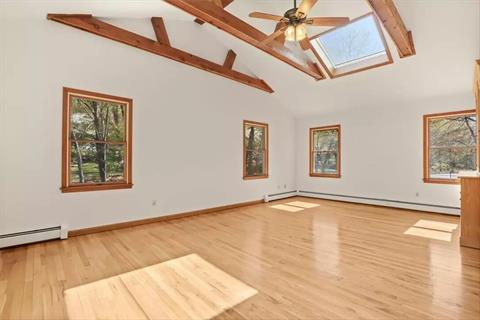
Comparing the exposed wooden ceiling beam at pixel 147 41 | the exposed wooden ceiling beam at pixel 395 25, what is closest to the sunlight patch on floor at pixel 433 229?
the exposed wooden ceiling beam at pixel 395 25

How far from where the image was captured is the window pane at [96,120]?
3.70 meters

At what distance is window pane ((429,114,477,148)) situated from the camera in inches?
187

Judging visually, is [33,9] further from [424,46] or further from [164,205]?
[424,46]

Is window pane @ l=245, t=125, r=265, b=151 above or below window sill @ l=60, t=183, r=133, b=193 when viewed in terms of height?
above

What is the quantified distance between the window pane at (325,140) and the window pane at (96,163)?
17.2 ft

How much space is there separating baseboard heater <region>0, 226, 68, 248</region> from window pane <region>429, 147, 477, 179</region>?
6841mm

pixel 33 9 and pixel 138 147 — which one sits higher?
pixel 33 9

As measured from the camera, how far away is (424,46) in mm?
3969

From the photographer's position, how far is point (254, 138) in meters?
6.41

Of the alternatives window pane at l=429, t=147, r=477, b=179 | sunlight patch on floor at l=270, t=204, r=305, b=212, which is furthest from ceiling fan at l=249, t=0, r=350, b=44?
window pane at l=429, t=147, r=477, b=179

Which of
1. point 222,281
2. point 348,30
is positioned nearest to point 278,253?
point 222,281

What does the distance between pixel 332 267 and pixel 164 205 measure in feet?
10.3

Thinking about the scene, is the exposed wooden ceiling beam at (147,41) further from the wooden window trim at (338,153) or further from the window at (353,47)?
the wooden window trim at (338,153)

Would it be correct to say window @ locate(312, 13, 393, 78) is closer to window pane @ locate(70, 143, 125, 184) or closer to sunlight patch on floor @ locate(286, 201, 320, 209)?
sunlight patch on floor @ locate(286, 201, 320, 209)
